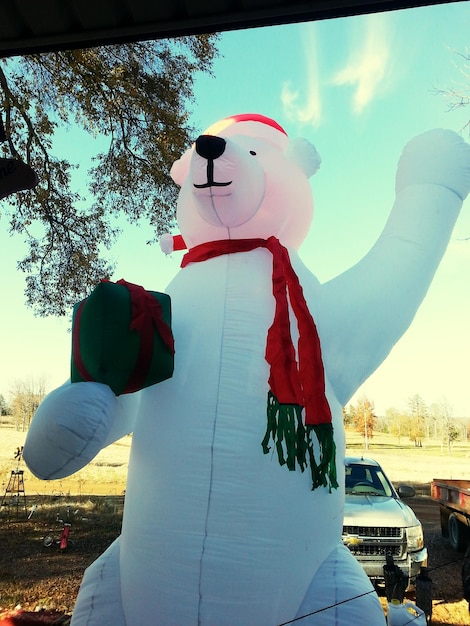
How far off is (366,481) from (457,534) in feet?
5.93

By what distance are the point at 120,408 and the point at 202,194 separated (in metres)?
0.95

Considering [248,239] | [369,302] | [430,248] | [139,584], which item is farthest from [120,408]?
[430,248]

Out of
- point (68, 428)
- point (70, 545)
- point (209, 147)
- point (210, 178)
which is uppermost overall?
point (209, 147)

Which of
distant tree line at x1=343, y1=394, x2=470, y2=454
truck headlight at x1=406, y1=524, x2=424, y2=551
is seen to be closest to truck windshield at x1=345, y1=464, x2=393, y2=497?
truck headlight at x1=406, y1=524, x2=424, y2=551

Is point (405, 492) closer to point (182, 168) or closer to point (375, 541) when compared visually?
point (375, 541)

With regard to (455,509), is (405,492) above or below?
above

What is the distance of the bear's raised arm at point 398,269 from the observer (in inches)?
81.1

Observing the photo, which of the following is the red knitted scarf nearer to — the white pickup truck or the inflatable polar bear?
the inflatable polar bear

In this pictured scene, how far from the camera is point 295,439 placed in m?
1.77

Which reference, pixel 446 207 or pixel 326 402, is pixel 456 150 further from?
pixel 326 402

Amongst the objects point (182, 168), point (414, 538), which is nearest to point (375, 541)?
point (414, 538)

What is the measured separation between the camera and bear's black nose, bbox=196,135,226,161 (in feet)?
6.67

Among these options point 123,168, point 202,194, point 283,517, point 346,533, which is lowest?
point 346,533

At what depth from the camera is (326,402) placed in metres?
1.87
